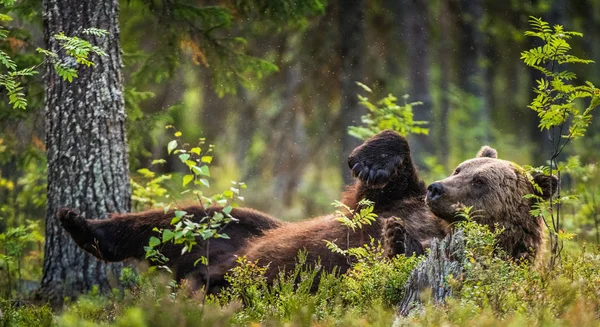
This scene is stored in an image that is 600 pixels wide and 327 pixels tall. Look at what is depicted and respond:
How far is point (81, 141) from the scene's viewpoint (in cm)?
714

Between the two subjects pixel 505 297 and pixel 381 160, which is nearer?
pixel 505 297

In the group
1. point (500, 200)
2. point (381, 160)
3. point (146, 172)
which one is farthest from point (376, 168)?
point (146, 172)

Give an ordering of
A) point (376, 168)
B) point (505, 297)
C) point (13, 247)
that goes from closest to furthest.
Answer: point (505, 297), point (376, 168), point (13, 247)

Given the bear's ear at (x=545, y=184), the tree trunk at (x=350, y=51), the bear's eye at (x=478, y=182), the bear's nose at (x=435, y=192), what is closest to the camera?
the bear's nose at (x=435, y=192)

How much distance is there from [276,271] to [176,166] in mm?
14292

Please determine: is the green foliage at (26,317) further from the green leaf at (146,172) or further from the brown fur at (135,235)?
the green leaf at (146,172)

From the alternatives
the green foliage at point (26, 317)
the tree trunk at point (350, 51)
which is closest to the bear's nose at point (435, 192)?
the green foliage at point (26, 317)

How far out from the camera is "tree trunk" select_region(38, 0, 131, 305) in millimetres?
7102

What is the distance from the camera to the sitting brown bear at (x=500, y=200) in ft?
20.2

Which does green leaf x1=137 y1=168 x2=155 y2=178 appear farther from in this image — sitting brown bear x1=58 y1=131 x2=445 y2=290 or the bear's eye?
the bear's eye

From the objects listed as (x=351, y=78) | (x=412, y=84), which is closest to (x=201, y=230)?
(x=351, y=78)

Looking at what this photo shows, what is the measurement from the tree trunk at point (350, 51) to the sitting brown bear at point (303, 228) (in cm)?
554

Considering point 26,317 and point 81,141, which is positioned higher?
point 81,141

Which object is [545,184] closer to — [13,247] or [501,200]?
[501,200]
